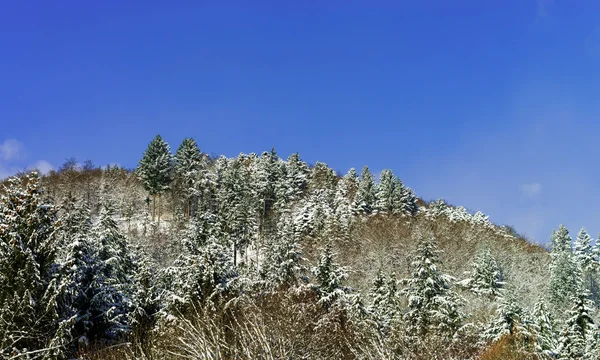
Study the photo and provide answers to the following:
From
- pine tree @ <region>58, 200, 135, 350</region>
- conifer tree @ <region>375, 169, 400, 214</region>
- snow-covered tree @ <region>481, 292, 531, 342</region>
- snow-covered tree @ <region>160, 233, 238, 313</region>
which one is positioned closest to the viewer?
pine tree @ <region>58, 200, 135, 350</region>

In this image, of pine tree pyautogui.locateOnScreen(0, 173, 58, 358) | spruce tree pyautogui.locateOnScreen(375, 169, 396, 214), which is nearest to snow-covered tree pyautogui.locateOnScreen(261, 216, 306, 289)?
pine tree pyautogui.locateOnScreen(0, 173, 58, 358)

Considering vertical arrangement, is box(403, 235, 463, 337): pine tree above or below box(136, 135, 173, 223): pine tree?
below

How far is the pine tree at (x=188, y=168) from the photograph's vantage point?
8394 cm

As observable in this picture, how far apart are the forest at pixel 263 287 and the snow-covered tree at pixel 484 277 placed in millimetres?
171

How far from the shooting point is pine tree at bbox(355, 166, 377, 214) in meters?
86.2

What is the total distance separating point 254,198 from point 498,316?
56.8 meters

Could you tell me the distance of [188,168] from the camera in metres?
85.1

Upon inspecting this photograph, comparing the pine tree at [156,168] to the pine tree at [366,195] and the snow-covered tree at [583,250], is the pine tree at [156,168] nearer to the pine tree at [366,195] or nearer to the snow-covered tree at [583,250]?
the pine tree at [366,195]

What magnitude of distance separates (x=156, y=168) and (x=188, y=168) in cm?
592

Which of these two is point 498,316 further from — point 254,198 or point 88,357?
point 254,198

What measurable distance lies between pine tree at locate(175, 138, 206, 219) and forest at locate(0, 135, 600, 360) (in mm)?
2345

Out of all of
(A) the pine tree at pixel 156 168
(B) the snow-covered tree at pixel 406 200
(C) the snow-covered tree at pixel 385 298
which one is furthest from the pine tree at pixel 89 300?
(B) the snow-covered tree at pixel 406 200

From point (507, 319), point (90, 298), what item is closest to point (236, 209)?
point (507, 319)

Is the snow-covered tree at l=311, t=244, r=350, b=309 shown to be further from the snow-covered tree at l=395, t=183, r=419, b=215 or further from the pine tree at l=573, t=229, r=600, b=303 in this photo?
the snow-covered tree at l=395, t=183, r=419, b=215
